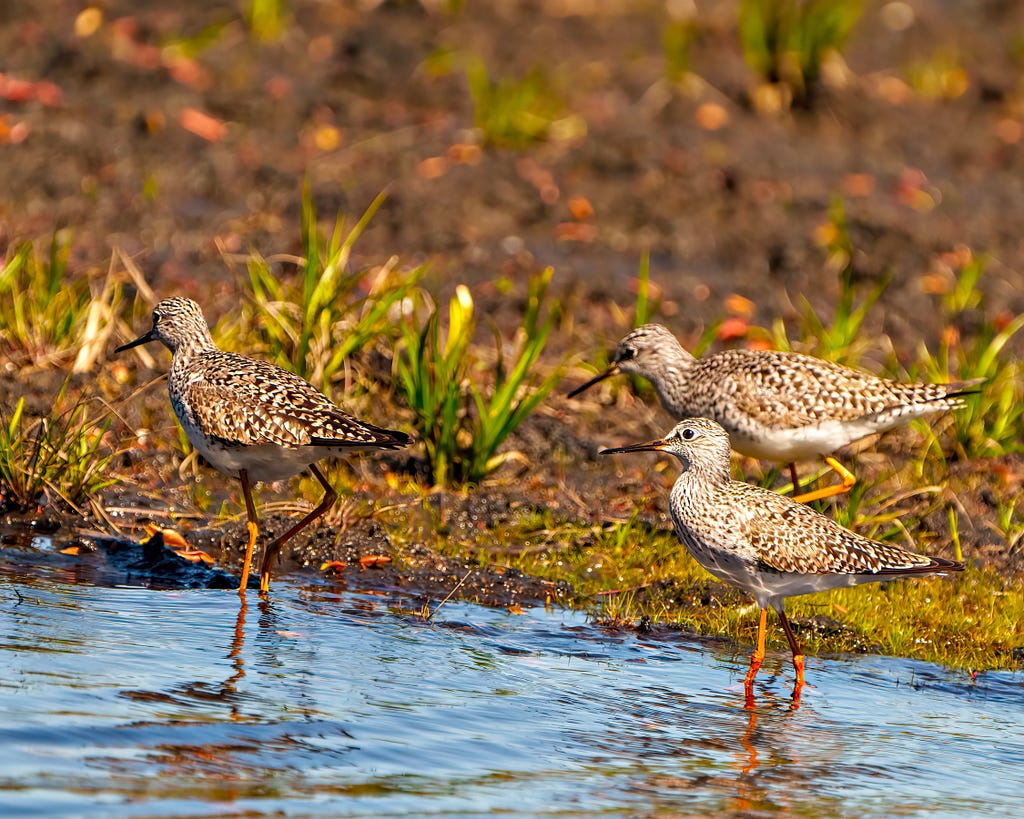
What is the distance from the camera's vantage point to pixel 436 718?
684 centimetres

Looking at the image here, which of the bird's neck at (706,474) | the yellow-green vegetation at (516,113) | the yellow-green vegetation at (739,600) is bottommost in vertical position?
the yellow-green vegetation at (739,600)

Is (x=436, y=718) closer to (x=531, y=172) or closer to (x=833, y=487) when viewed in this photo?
(x=833, y=487)

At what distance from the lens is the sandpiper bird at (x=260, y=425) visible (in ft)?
27.9

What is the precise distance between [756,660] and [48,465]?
427cm

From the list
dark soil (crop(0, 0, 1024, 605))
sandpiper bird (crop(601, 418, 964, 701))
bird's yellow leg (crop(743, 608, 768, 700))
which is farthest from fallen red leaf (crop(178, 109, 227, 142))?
bird's yellow leg (crop(743, 608, 768, 700))

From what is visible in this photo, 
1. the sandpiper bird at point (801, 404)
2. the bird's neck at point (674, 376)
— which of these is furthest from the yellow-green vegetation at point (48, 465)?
the sandpiper bird at point (801, 404)

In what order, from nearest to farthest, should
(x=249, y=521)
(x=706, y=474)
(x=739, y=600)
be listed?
(x=706, y=474) < (x=249, y=521) < (x=739, y=600)

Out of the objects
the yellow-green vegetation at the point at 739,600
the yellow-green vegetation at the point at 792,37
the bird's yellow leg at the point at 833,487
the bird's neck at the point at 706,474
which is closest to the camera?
the bird's neck at the point at 706,474

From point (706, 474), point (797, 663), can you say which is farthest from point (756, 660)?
point (706, 474)

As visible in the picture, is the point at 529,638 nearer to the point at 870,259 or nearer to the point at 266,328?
the point at 266,328

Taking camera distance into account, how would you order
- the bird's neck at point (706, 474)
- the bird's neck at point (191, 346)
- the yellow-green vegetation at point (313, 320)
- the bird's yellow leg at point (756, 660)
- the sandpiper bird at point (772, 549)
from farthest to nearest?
the yellow-green vegetation at point (313, 320)
the bird's neck at point (191, 346)
the bird's neck at point (706, 474)
the sandpiper bird at point (772, 549)
the bird's yellow leg at point (756, 660)

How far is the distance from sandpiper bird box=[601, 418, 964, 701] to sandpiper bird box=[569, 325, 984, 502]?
1.63 metres

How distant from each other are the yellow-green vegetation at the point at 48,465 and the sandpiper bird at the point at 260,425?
26.5 inches

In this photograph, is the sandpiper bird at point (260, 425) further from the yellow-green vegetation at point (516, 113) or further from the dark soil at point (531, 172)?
the yellow-green vegetation at point (516, 113)
